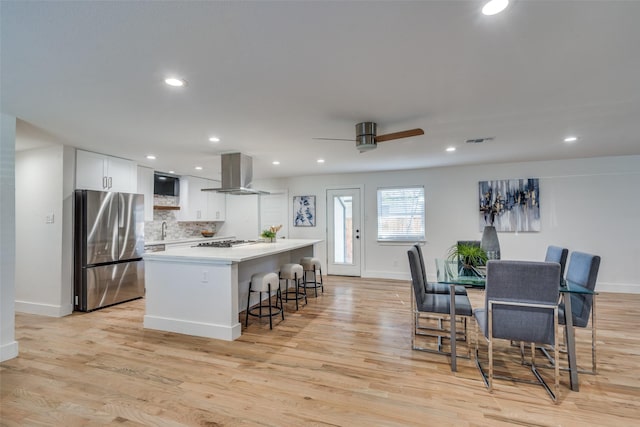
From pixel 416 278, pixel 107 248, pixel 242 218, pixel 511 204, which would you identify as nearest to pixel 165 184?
pixel 242 218

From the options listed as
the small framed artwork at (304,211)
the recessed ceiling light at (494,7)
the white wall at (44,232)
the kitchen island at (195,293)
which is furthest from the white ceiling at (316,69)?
the small framed artwork at (304,211)

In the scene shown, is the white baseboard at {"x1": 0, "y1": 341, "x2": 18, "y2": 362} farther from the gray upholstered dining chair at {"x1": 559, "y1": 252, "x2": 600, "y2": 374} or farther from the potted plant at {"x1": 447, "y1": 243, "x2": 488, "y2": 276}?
the gray upholstered dining chair at {"x1": 559, "y1": 252, "x2": 600, "y2": 374}

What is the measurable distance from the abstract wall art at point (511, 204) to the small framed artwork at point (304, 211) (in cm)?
343

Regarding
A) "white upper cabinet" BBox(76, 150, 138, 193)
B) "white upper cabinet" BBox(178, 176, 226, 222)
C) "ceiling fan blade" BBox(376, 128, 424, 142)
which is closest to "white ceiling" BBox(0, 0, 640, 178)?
"ceiling fan blade" BBox(376, 128, 424, 142)

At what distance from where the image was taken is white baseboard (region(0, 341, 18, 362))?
2.60 m

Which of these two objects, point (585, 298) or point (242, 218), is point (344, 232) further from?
point (585, 298)

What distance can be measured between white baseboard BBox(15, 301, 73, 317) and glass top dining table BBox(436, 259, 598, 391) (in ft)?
15.5

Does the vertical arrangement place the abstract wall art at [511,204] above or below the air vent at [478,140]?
below

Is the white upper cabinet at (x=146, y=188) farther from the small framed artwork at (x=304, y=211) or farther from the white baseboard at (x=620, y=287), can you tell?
the white baseboard at (x=620, y=287)

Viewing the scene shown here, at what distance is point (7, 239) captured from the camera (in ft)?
8.78

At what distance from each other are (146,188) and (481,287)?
18.4 feet

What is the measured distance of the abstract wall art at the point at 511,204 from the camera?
5141mm

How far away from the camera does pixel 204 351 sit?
2779mm

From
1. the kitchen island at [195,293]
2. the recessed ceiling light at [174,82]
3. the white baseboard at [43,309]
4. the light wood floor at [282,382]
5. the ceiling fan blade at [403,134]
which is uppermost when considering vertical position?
the recessed ceiling light at [174,82]
